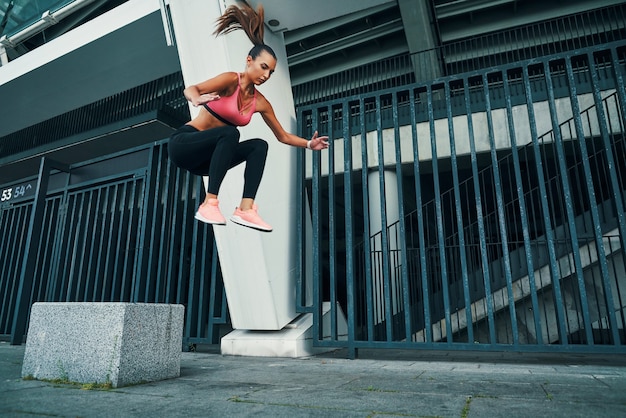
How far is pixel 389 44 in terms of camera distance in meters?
12.4

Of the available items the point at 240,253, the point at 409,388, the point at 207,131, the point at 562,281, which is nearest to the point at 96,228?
the point at 240,253

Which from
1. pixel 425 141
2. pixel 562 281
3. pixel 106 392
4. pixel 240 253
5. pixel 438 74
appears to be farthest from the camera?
pixel 438 74

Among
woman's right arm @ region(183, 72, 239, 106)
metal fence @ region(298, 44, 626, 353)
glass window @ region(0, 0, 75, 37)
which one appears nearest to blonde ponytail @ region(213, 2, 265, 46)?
woman's right arm @ region(183, 72, 239, 106)

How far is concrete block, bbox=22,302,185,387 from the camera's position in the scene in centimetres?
301

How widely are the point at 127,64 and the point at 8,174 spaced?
30.8 ft

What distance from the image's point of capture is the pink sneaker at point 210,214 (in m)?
3.63

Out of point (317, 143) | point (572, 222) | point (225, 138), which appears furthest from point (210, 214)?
point (572, 222)

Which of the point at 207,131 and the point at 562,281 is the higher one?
the point at 207,131

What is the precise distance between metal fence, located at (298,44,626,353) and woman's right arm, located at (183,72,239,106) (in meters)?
2.14

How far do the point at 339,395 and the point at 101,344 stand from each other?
190 cm

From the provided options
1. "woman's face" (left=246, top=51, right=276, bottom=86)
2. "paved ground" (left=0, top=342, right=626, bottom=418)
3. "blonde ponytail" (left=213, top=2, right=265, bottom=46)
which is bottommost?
"paved ground" (left=0, top=342, right=626, bottom=418)

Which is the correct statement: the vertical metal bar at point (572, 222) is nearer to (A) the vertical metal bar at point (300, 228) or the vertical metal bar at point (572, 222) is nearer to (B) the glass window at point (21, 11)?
(A) the vertical metal bar at point (300, 228)

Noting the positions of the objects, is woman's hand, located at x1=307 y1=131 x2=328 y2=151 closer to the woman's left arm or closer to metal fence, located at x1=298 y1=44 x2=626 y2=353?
the woman's left arm

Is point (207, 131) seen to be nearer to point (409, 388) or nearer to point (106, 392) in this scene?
point (106, 392)
